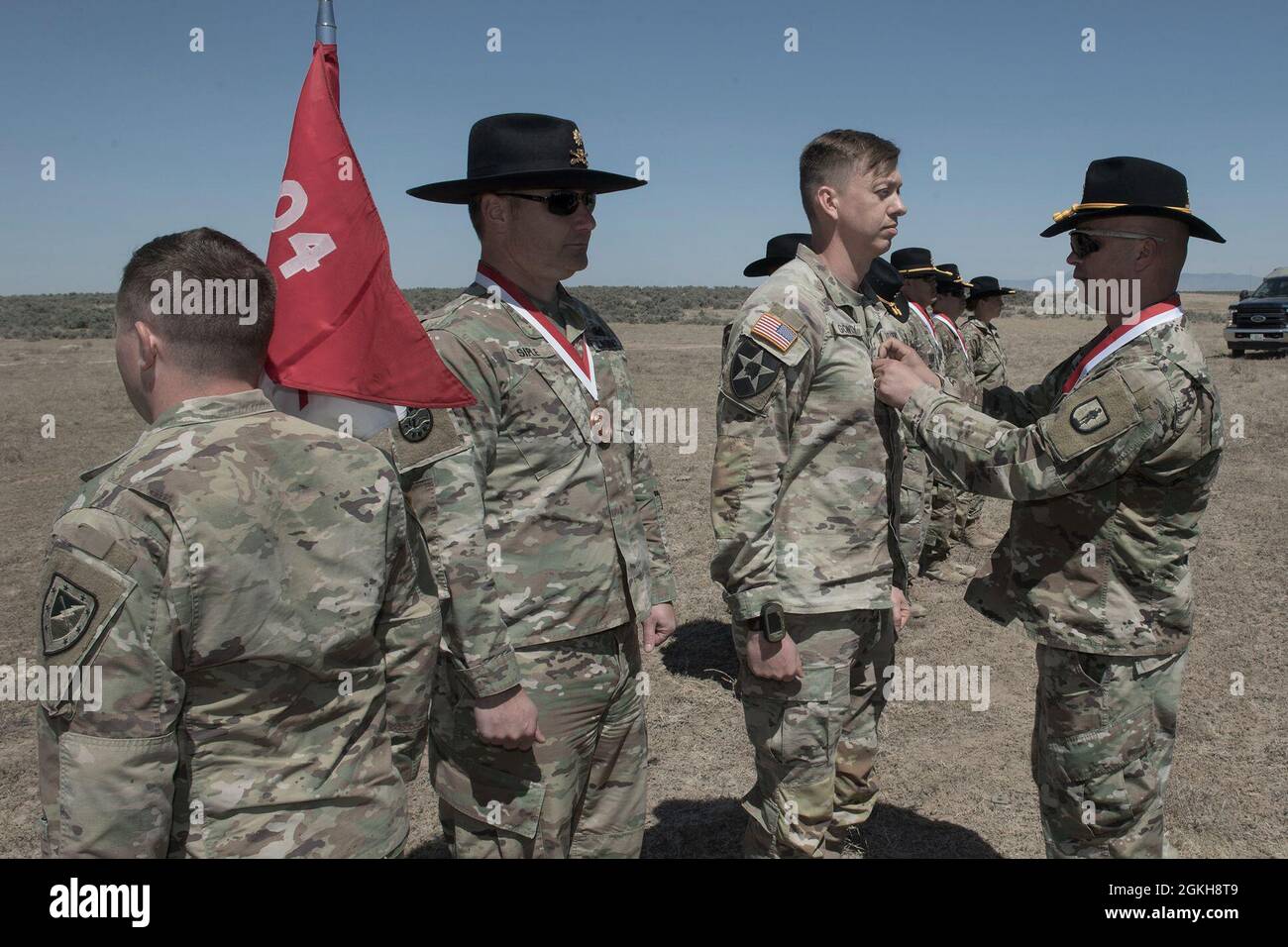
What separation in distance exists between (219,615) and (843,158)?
252 centimetres

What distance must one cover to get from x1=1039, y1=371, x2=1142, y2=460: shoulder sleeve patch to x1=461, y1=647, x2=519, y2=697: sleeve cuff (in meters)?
1.85

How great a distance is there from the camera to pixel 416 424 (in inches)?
102

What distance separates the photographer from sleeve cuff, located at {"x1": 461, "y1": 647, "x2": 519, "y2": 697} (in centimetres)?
259

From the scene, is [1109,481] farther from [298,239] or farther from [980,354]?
[980,354]

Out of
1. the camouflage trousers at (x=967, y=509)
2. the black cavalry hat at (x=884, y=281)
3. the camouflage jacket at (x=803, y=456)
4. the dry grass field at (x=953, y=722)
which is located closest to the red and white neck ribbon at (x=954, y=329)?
the camouflage trousers at (x=967, y=509)

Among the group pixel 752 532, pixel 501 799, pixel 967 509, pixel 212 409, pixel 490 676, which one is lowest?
pixel 967 509

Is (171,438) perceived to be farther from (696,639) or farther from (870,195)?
(696,639)

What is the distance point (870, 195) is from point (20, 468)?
13078mm

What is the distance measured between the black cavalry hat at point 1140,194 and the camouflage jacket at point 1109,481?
0.37m

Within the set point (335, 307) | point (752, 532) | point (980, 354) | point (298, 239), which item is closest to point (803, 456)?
point (752, 532)

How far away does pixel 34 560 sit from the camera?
27.8 feet

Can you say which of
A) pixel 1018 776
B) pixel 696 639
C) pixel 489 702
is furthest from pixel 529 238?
pixel 696 639

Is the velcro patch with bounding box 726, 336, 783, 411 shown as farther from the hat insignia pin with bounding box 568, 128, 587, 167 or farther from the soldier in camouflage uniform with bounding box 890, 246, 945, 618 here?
the soldier in camouflage uniform with bounding box 890, 246, 945, 618

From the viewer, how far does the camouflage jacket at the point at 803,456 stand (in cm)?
299
